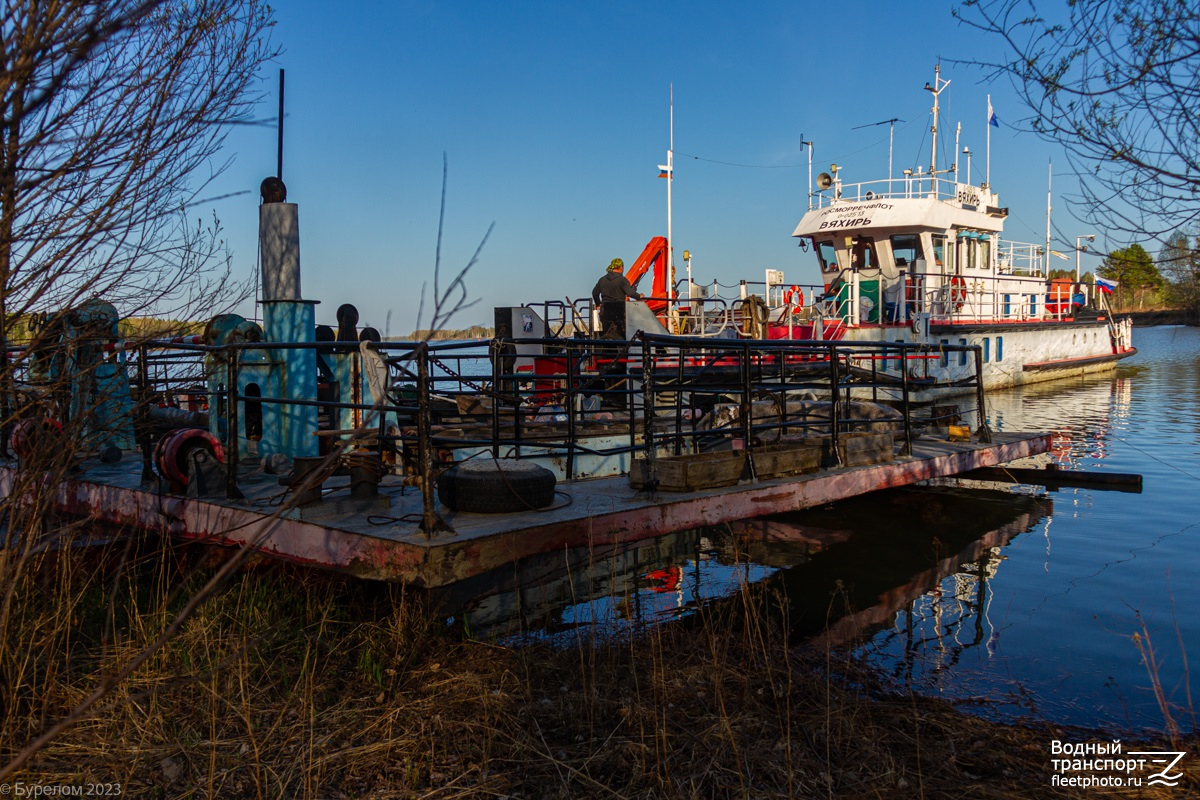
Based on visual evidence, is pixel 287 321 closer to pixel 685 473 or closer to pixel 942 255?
pixel 685 473

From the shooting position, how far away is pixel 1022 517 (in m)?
10.2

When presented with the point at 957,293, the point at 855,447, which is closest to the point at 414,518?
the point at 855,447

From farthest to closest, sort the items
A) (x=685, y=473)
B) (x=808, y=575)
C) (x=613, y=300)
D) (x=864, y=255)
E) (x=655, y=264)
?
1. (x=864, y=255)
2. (x=655, y=264)
3. (x=613, y=300)
4. (x=808, y=575)
5. (x=685, y=473)

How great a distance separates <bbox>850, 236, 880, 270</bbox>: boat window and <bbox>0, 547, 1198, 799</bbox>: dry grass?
70.6 ft

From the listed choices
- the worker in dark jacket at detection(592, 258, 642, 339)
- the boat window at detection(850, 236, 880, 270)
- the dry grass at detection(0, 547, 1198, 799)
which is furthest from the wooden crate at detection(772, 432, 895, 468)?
the boat window at detection(850, 236, 880, 270)

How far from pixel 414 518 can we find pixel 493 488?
578 millimetres

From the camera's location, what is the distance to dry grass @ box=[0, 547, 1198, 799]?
3.59m

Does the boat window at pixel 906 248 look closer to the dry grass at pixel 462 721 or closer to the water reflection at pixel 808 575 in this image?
the water reflection at pixel 808 575

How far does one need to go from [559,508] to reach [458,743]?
2.20 metres

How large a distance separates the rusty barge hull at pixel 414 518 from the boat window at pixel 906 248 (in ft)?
59.3

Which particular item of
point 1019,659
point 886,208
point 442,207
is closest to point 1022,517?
point 1019,659

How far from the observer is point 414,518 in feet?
17.7

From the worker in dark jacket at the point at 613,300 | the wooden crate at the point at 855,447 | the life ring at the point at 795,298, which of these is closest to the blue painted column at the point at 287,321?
the wooden crate at the point at 855,447

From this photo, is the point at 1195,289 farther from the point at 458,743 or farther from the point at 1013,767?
the point at 458,743
